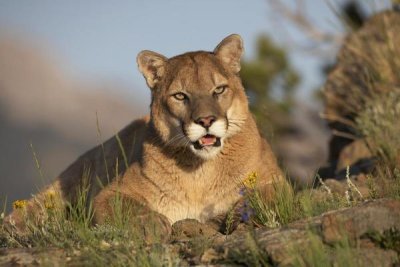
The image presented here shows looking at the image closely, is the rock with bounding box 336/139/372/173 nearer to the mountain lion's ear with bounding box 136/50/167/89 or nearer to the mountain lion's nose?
the mountain lion's ear with bounding box 136/50/167/89

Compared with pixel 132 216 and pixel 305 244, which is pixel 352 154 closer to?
pixel 132 216

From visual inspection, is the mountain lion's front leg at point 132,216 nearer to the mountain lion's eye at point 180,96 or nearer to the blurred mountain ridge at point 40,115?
the mountain lion's eye at point 180,96

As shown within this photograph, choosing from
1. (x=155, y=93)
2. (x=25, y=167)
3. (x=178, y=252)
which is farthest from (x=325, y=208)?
(x=25, y=167)

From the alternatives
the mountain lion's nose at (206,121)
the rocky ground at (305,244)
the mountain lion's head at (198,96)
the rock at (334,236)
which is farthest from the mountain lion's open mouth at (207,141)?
the rock at (334,236)

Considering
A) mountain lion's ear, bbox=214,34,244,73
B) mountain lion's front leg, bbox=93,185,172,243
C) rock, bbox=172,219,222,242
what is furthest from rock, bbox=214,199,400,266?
mountain lion's ear, bbox=214,34,244,73

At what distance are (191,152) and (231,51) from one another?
1155 millimetres

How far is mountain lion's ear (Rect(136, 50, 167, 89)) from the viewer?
800 centimetres

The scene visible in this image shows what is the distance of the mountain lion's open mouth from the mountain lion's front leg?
28.2 inches

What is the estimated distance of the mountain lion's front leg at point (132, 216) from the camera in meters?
5.93

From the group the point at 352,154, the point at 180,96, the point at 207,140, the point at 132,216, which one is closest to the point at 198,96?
the point at 180,96

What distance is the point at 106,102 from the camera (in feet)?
249

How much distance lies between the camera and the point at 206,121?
6961 millimetres

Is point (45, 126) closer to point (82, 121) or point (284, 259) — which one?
point (82, 121)

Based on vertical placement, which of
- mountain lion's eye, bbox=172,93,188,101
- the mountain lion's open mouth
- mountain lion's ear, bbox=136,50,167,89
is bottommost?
the mountain lion's open mouth
